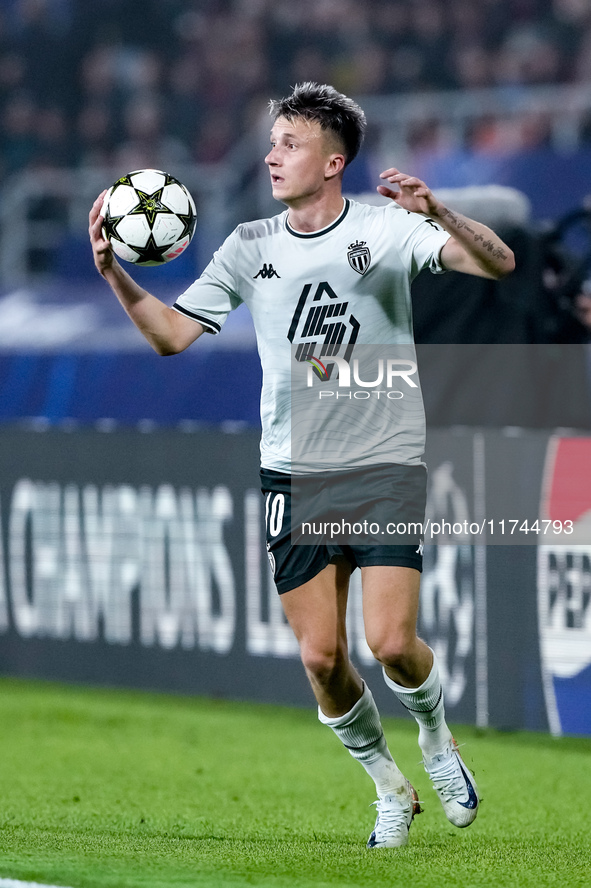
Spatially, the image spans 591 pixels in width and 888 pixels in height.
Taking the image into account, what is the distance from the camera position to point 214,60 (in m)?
14.5

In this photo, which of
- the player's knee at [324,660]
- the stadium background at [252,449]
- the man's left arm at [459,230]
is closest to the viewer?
the man's left arm at [459,230]

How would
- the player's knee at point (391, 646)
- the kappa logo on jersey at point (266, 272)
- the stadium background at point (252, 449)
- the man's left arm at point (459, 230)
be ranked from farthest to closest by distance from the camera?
the stadium background at point (252, 449)
the kappa logo on jersey at point (266, 272)
the player's knee at point (391, 646)
the man's left arm at point (459, 230)

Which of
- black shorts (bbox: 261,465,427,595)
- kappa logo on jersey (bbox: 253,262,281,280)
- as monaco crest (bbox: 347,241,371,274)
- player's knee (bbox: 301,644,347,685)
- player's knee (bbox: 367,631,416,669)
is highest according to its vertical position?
as monaco crest (bbox: 347,241,371,274)

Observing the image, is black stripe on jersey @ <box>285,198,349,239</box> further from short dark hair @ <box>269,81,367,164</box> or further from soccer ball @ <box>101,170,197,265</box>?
soccer ball @ <box>101,170,197,265</box>

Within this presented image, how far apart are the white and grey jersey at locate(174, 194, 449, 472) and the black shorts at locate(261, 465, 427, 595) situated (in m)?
0.05

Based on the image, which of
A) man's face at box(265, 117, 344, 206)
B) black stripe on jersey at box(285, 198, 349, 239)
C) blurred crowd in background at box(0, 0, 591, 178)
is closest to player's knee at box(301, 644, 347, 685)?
black stripe on jersey at box(285, 198, 349, 239)

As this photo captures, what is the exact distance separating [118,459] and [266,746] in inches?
87.8

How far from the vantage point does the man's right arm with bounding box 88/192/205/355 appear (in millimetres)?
4102

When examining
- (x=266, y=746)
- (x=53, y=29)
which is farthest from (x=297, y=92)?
(x=53, y=29)

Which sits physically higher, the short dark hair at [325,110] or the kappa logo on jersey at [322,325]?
the short dark hair at [325,110]

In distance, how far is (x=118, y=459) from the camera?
316 inches

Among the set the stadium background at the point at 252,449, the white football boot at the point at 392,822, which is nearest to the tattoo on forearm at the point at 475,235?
the white football boot at the point at 392,822

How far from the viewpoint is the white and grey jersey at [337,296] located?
423cm

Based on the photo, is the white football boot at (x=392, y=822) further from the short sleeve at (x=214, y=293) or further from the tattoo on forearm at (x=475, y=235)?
the tattoo on forearm at (x=475, y=235)
